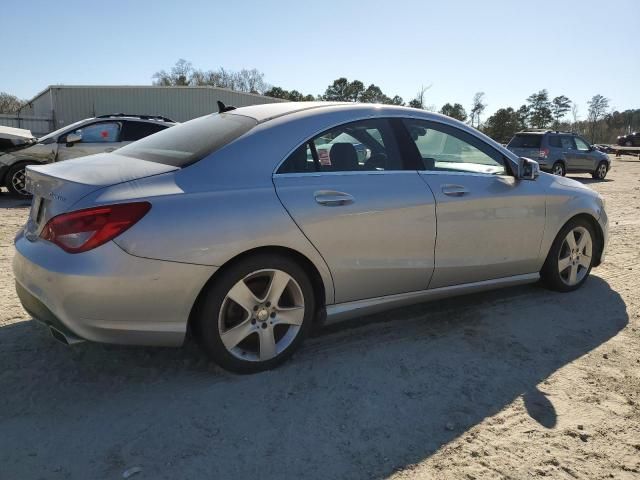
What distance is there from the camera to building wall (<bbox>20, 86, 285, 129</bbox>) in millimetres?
30516

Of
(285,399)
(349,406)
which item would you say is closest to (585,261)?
(349,406)

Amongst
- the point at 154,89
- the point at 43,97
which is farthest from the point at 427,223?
the point at 43,97

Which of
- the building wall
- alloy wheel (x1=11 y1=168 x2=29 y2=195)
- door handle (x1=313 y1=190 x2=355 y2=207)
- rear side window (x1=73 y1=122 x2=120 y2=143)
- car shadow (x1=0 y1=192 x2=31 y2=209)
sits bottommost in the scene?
car shadow (x1=0 y1=192 x2=31 y2=209)

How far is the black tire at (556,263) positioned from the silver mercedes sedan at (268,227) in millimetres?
421

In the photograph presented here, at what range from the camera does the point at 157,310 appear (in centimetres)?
271

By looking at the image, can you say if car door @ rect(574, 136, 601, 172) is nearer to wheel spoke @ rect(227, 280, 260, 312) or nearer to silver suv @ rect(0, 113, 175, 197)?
silver suv @ rect(0, 113, 175, 197)

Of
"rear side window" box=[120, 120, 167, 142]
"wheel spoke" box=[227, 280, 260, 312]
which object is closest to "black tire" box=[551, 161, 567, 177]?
"rear side window" box=[120, 120, 167, 142]

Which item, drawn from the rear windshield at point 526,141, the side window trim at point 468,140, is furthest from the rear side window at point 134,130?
the rear windshield at point 526,141

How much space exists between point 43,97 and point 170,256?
124ft

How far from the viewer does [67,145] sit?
10258mm

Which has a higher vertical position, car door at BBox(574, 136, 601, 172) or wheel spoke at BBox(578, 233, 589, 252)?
car door at BBox(574, 136, 601, 172)

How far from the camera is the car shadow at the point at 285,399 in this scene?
2359mm

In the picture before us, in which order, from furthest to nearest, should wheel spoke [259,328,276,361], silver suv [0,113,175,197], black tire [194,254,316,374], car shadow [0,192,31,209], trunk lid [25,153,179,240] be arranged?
silver suv [0,113,175,197], car shadow [0,192,31,209], wheel spoke [259,328,276,361], black tire [194,254,316,374], trunk lid [25,153,179,240]

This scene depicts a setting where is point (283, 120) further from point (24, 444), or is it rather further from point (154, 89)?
point (154, 89)
